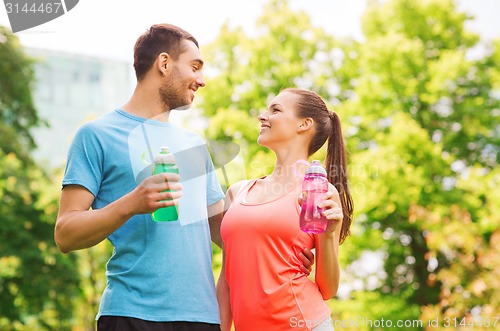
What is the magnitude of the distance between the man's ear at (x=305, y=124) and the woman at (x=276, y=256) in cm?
6

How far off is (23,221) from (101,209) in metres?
14.8

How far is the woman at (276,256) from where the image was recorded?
3.17 metres

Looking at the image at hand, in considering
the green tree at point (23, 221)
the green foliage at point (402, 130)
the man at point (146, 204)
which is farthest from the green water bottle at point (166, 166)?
the green tree at point (23, 221)

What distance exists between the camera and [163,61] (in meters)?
3.15

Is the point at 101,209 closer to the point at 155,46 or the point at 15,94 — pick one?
the point at 155,46

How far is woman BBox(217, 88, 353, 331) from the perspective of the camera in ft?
10.4

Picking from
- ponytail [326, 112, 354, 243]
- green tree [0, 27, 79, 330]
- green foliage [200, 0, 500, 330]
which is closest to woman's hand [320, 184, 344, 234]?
ponytail [326, 112, 354, 243]

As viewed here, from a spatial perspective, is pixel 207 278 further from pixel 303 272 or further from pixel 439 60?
pixel 439 60

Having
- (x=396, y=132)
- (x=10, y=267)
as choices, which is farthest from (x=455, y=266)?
(x=10, y=267)

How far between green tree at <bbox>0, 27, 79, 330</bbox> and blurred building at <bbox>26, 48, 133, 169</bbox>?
39.0 meters

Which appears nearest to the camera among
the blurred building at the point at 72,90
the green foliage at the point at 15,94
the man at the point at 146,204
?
the man at the point at 146,204

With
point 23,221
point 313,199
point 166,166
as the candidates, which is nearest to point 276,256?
point 313,199

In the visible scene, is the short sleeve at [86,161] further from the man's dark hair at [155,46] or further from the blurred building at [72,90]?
the blurred building at [72,90]

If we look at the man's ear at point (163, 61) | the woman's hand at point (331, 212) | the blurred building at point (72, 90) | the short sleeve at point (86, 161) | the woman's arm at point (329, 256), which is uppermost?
the man's ear at point (163, 61)
